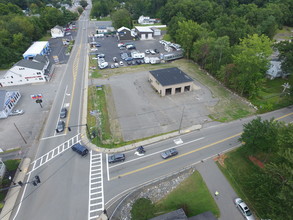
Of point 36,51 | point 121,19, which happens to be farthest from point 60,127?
point 121,19

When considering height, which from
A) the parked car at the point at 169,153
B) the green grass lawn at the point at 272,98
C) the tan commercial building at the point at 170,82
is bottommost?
the parked car at the point at 169,153

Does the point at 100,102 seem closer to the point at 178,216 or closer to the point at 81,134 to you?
the point at 81,134

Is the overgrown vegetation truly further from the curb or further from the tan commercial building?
the curb

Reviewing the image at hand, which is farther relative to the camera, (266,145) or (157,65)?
(157,65)

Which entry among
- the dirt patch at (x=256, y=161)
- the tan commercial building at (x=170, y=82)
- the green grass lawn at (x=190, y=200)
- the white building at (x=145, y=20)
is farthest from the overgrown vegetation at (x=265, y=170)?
the white building at (x=145, y=20)

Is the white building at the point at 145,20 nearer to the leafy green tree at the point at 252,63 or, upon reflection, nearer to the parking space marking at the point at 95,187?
the leafy green tree at the point at 252,63

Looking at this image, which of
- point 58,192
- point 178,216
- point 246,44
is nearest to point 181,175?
point 178,216
